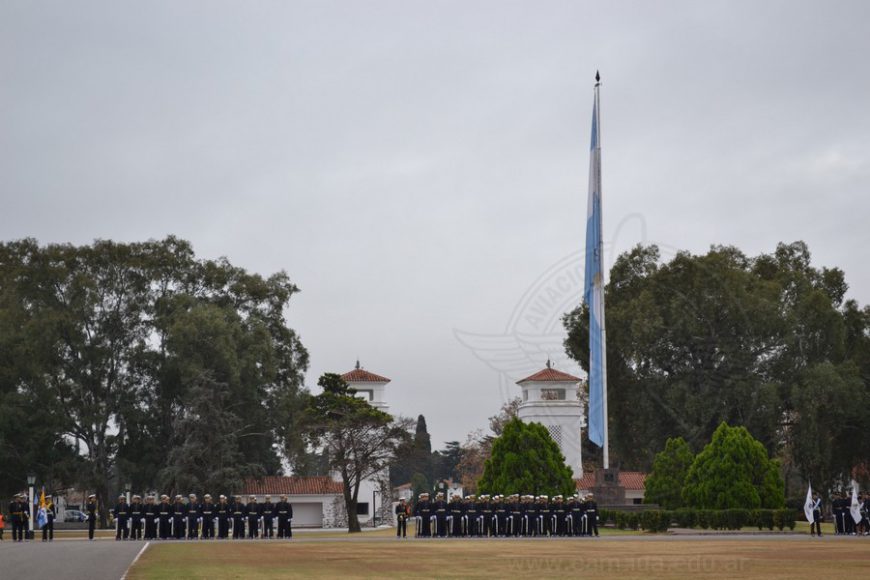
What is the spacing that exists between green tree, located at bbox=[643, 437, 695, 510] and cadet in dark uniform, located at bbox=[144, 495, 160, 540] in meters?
21.6

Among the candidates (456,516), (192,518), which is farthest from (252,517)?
(456,516)

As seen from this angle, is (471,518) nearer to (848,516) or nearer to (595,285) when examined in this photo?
(595,285)

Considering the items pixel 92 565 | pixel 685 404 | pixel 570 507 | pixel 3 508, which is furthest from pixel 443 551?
pixel 3 508

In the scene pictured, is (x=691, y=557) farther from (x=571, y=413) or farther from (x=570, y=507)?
(x=571, y=413)

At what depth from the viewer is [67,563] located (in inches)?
860

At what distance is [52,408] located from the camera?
61.9 meters

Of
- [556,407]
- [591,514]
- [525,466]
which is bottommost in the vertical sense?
[591,514]

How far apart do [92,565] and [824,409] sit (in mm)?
44838

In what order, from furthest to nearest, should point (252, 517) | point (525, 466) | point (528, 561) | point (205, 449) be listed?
point (205, 449), point (525, 466), point (252, 517), point (528, 561)

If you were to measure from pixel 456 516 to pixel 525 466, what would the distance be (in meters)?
6.72

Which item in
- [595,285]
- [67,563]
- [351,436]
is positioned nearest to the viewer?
[67,563]

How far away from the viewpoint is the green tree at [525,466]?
4559 cm

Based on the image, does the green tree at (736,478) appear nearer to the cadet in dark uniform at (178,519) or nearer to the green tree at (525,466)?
the green tree at (525,466)

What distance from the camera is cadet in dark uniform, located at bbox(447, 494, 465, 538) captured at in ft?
131
